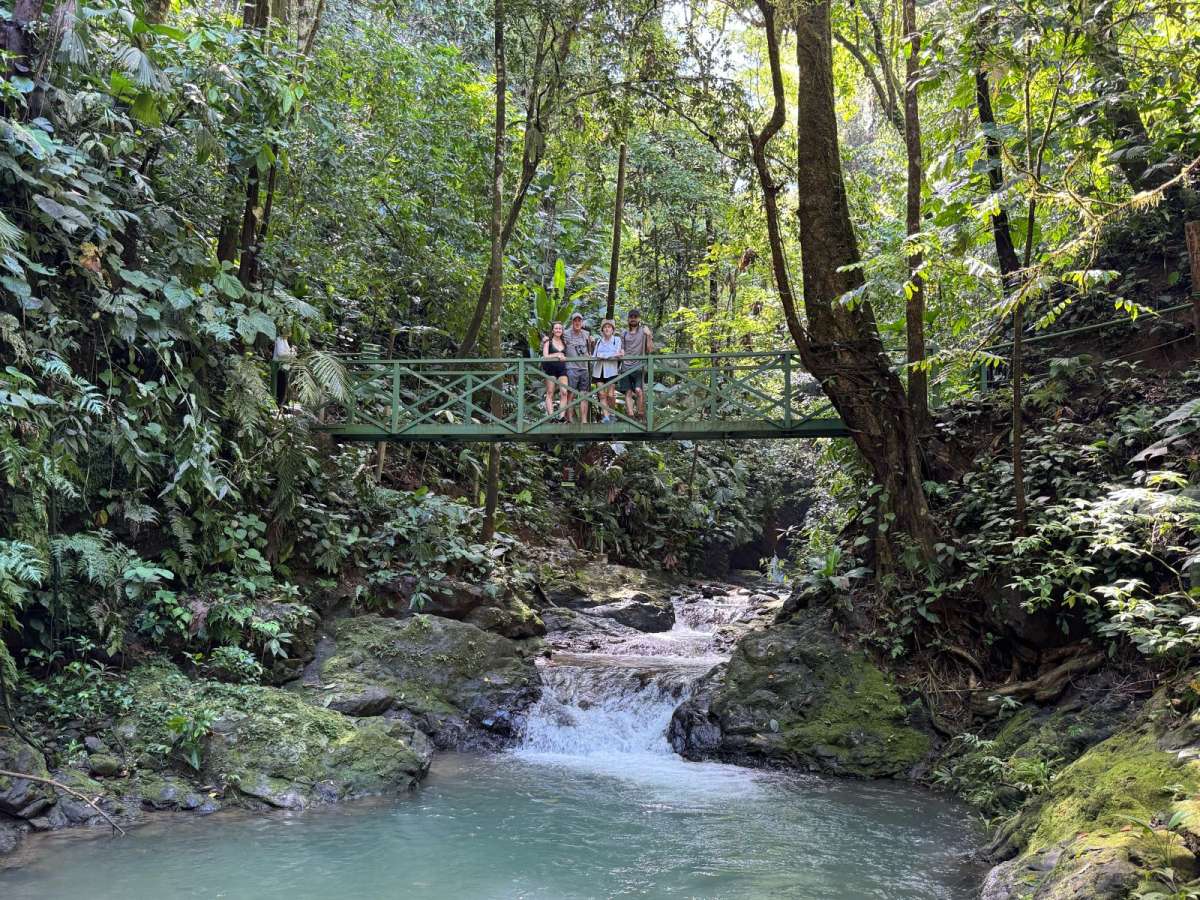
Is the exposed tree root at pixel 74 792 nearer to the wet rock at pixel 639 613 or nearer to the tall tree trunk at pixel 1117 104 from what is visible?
the wet rock at pixel 639 613

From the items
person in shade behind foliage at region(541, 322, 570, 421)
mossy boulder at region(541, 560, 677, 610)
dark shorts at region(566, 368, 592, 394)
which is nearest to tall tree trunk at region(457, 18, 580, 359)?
person in shade behind foliage at region(541, 322, 570, 421)

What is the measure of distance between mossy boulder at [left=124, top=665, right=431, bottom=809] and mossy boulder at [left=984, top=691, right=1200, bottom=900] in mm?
4963

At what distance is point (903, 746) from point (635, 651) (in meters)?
5.00

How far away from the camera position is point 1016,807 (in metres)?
7.15

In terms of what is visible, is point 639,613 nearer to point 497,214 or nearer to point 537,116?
→ point 497,214

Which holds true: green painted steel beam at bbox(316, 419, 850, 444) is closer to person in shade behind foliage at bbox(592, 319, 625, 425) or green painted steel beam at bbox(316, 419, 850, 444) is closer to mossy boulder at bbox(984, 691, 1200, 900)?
person in shade behind foliage at bbox(592, 319, 625, 425)

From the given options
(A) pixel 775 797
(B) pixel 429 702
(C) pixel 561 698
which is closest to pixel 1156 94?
(A) pixel 775 797

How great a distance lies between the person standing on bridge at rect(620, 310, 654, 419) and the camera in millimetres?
11656

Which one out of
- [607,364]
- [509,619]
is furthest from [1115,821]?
[509,619]

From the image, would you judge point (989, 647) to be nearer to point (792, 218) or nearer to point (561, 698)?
point (561, 698)

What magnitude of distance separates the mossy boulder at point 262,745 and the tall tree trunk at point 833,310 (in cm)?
566

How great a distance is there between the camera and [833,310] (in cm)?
1053

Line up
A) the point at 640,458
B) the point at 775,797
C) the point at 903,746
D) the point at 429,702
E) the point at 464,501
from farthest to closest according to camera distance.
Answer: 1. the point at 640,458
2. the point at 464,501
3. the point at 429,702
4. the point at 903,746
5. the point at 775,797

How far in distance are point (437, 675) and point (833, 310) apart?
607cm
